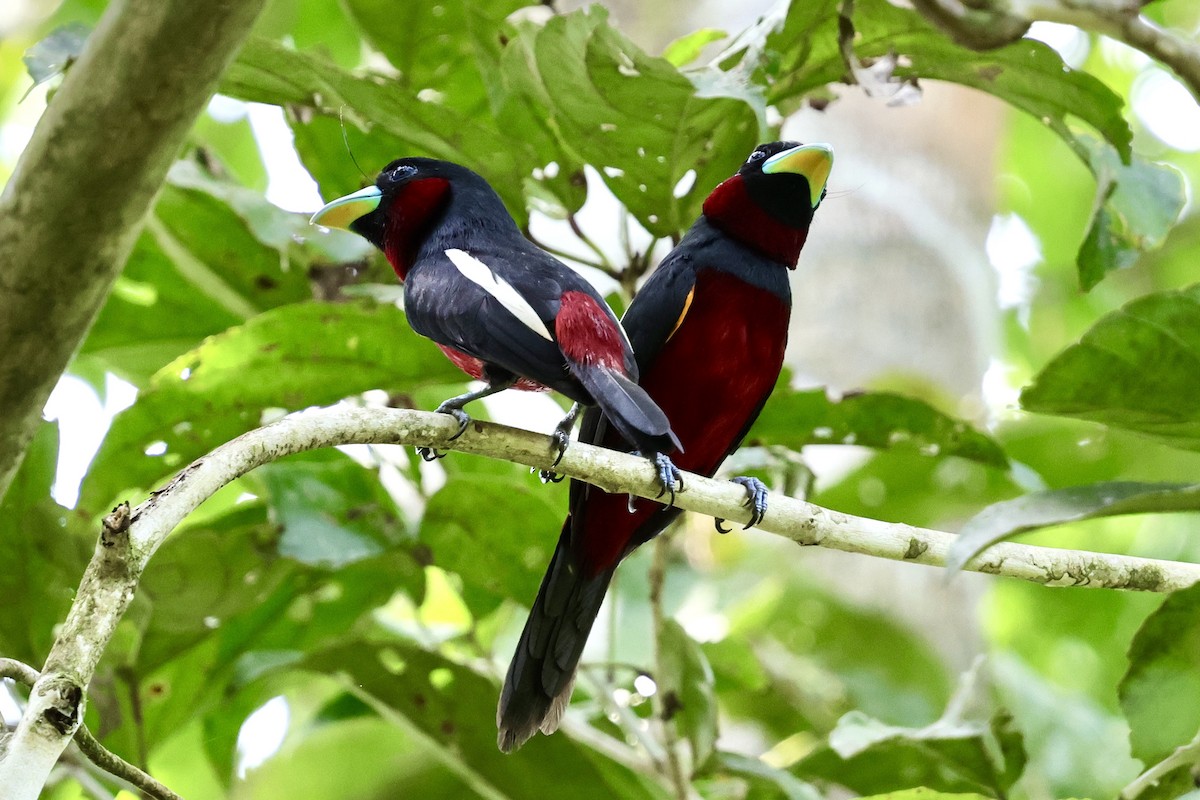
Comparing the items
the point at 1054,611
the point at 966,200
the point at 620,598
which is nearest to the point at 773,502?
the point at 620,598

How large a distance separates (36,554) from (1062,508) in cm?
193

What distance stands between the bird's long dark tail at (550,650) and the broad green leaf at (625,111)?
771 mm

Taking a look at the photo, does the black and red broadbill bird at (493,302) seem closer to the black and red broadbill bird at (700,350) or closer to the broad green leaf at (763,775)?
the black and red broadbill bird at (700,350)

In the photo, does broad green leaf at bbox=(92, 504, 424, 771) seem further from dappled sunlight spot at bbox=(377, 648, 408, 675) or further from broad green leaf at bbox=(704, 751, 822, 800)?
broad green leaf at bbox=(704, 751, 822, 800)

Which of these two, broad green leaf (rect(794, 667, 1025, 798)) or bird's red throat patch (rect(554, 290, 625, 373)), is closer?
bird's red throat patch (rect(554, 290, 625, 373))

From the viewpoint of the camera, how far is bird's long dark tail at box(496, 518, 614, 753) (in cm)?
259

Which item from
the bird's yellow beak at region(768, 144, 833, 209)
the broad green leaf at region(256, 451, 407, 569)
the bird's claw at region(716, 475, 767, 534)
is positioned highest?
the bird's yellow beak at region(768, 144, 833, 209)

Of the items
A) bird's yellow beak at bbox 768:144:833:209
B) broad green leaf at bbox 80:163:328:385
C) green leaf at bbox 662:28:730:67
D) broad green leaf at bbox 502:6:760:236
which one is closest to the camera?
broad green leaf at bbox 502:6:760:236

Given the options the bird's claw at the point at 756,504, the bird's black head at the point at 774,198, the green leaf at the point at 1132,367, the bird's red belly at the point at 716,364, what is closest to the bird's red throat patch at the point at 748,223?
the bird's black head at the point at 774,198

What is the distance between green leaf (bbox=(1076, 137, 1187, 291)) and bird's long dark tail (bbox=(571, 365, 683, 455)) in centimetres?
104

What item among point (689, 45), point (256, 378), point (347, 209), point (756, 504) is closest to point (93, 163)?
point (756, 504)

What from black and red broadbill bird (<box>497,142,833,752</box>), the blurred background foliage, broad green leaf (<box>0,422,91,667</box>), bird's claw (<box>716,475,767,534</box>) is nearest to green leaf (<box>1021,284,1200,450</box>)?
the blurred background foliage

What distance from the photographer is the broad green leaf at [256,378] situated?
98.0 inches

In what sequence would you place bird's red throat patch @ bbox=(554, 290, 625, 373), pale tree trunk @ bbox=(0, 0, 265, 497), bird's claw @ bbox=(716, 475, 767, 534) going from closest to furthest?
pale tree trunk @ bbox=(0, 0, 265, 497), bird's claw @ bbox=(716, 475, 767, 534), bird's red throat patch @ bbox=(554, 290, 625, 373)
